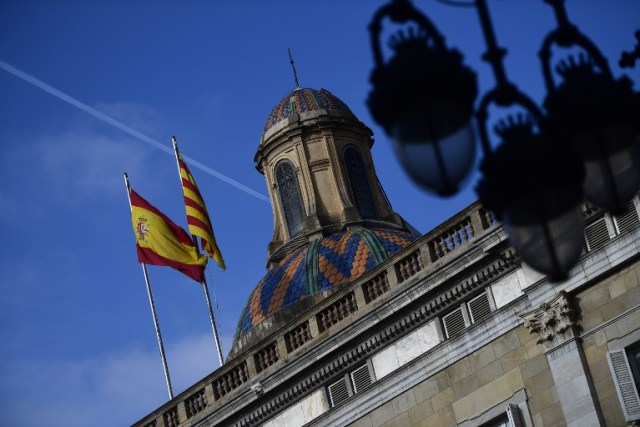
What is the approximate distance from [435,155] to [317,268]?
1120 inches

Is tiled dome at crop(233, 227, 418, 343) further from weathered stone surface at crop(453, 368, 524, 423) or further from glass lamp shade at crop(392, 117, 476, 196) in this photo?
glass lamp shade at crop(392, 117, 476, 196)

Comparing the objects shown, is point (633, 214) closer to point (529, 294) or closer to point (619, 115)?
point (529, 294)

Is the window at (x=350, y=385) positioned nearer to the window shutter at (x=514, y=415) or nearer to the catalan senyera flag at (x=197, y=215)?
the window shutter at (x=514, y=415)

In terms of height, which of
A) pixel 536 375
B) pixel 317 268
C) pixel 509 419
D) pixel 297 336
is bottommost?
pixel 509 419

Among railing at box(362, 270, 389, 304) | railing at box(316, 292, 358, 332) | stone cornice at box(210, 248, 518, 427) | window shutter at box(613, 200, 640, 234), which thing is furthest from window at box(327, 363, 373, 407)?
window shutter at box(613, 200, 640, 234)

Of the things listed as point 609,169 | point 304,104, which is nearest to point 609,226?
point 609,169

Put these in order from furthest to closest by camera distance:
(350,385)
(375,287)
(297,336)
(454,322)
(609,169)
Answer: (297,336)
(375,287)
(350,385)
(454,322)
(609,169)

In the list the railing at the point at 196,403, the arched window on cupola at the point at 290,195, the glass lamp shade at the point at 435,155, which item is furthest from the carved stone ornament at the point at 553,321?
the arched window on cupola at the point at 290,195

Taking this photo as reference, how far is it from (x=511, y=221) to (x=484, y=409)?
54.5 feet

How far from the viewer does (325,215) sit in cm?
4044

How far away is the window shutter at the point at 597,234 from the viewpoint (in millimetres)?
23156

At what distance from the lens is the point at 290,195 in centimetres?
4191

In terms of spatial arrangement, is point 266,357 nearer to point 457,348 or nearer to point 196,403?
point 196,403

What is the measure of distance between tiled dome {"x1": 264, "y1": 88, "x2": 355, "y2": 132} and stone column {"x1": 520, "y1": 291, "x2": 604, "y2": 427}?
19737mm
